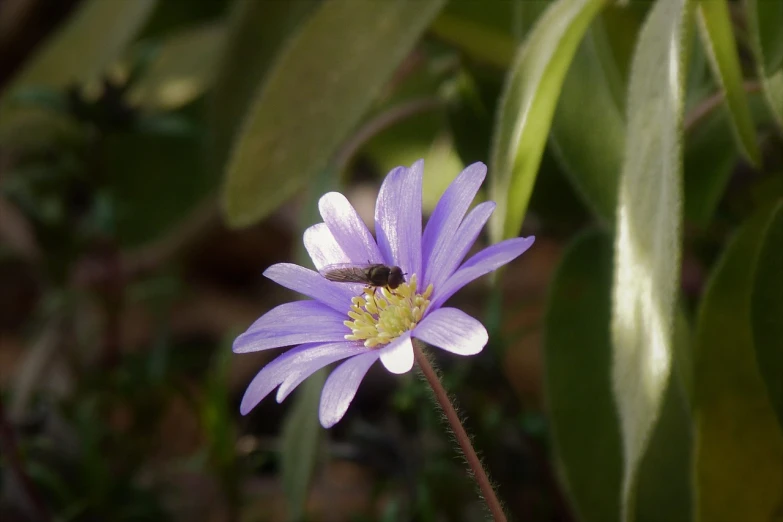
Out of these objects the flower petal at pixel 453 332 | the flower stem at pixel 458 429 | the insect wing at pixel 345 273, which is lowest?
the flower stem at pixel 458 429

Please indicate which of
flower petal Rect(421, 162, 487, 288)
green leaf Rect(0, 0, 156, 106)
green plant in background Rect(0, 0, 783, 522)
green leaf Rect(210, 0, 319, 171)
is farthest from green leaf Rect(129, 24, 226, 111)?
flower petal Rect(421, 162, 487, 288)

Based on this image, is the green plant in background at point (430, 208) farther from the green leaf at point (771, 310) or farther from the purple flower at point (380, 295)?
the purple flower at point (380, 295)

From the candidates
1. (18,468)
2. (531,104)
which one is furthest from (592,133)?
(18,468)

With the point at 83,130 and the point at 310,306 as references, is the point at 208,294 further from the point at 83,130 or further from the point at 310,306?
the point at 310,306

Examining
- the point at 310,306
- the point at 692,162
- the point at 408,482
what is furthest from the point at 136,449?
the point at 692,162

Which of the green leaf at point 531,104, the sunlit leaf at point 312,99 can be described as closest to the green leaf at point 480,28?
the sunlit leaf at point 312,99

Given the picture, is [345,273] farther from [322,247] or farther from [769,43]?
[769,43]

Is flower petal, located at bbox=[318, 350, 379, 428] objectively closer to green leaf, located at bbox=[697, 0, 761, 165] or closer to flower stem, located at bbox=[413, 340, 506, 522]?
flower stem, located at bbox=[413, 340, 506, 522]
